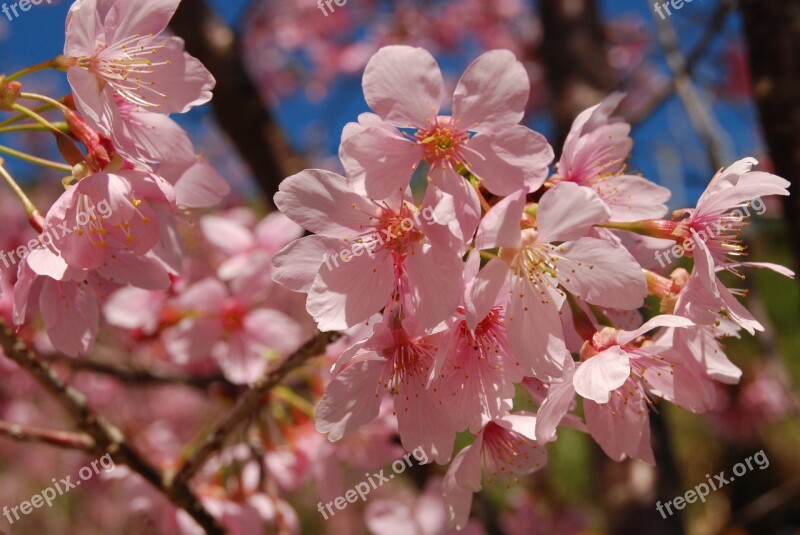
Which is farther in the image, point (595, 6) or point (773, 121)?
point (595, 6)

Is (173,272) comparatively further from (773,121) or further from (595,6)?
(595,6)

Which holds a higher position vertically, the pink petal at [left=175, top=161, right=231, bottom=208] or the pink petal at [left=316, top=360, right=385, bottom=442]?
the pink petal at [left=175, top=161, right=231, bottom=208]

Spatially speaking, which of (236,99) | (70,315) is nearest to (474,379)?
(70,315)

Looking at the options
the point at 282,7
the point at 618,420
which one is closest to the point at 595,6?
the point at 618,420

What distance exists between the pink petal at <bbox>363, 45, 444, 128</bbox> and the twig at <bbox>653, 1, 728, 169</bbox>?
1555 millimetres

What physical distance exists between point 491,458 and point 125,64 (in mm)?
798

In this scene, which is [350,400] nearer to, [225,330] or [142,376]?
[225,330]

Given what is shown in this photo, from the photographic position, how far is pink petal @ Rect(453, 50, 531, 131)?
2.81ft

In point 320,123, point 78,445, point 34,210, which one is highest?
point 34,210

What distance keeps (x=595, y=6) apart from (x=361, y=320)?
227 centimetres

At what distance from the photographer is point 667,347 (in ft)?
3.08

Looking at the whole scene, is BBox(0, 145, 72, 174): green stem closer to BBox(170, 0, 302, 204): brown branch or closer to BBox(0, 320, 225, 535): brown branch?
BBox(0, 320, 225, 535): brown branch

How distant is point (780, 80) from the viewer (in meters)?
1.59

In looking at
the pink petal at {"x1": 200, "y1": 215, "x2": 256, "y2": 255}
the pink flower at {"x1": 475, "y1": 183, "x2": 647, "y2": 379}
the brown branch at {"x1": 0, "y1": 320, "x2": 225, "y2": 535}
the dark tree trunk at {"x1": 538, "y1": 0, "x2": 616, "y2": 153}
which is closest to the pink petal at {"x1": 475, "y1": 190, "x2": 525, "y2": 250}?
the pink flower at {"x1": 475, "y1": 183, "x2": 647, "y2": 379}
